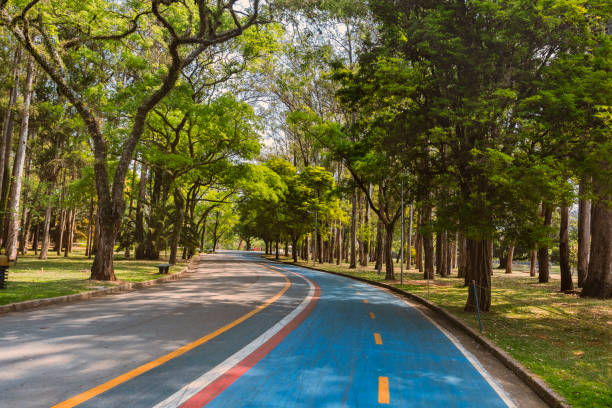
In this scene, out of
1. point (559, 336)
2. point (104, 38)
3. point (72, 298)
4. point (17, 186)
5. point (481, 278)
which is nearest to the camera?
point (559, 336)

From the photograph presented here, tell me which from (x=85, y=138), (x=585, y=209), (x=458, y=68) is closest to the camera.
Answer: (x=458, y=68)

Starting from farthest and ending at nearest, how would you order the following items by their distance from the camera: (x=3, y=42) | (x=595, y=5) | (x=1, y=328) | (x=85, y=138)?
(x=85, y=138) → (x=3, y=42) → (x=595, y=5) → (x=1, y=328)

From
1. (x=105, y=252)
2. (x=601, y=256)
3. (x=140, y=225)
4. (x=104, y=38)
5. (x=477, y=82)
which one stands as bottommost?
(x=105, y=252)

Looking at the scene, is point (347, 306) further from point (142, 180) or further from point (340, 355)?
point (142, 180)

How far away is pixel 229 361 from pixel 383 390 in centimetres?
229

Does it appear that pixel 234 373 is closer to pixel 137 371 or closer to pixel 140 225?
pixel 137 371

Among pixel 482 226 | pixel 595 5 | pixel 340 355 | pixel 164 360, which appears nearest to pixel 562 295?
pixel 482 226

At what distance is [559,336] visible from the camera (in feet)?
32.4

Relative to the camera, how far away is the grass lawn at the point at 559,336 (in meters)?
6.16

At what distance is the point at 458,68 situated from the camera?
42.6 ft

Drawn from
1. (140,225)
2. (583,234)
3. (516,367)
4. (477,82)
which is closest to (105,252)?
(477,82)

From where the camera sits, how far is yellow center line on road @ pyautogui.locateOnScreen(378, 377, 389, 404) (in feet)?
16.5

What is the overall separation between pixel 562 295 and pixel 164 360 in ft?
56.9

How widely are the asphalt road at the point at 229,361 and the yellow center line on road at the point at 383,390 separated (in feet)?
0.05
